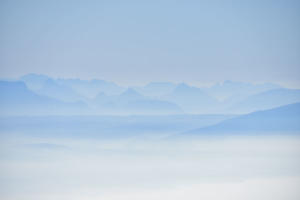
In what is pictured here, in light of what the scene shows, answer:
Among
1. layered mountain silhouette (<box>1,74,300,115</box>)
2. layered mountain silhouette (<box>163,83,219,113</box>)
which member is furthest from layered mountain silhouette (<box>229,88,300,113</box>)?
layered mountain silhouette (<box>163,83,219,113</box>)

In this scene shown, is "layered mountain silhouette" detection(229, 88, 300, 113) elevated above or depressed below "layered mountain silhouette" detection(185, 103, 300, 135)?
above

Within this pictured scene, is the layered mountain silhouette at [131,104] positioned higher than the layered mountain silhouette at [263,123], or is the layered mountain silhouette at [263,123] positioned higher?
the layered mountain silhouette at [131,104]

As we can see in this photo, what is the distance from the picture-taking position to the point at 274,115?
468cm

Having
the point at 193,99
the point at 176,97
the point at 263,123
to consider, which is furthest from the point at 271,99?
the point at 176,97

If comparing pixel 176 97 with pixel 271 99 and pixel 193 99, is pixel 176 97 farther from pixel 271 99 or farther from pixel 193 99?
pixel 271 99

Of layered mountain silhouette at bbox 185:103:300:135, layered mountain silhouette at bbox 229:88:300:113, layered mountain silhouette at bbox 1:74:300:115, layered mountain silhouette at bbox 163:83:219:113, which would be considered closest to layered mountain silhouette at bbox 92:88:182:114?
layered mountain silhouette at bbox 1:74:300:115

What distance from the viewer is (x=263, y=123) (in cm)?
465

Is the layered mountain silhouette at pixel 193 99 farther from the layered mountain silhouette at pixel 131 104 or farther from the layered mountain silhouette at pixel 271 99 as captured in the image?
the layered mountain silhouette at pixel 271 99

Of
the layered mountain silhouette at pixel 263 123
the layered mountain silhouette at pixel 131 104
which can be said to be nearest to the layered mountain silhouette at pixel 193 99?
the layered mountain silhouette at pixel 131 104

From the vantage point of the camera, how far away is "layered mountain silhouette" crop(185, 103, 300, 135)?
4.64 m

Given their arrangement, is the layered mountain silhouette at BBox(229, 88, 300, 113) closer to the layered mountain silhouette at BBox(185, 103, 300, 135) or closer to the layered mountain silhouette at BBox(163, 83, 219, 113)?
the layered mountain silhouette at BBox(185, 103, 300, 135)

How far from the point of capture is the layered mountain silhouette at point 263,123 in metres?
4.64

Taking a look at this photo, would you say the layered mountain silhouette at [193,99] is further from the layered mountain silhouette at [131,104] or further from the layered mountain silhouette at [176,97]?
the layered mountain silhouette at [131,104]

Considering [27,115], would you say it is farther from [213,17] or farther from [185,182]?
[213,17]
